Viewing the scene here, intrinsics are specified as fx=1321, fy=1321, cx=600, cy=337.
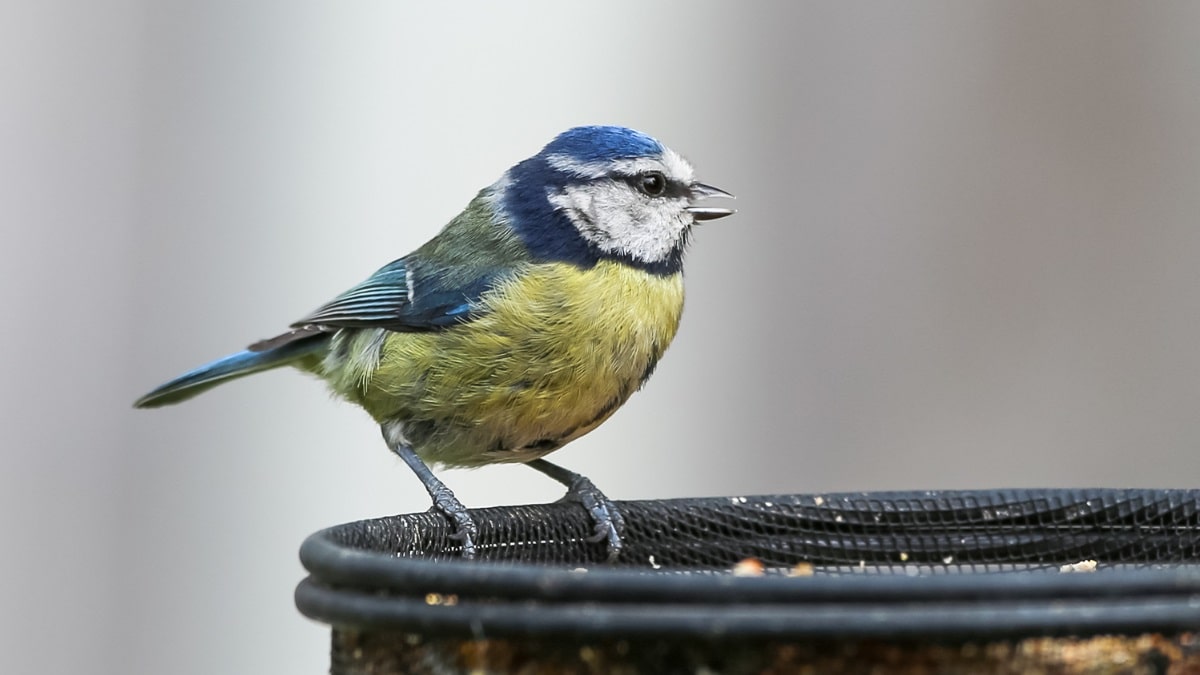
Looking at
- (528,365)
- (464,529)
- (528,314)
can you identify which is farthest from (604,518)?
(528,314)

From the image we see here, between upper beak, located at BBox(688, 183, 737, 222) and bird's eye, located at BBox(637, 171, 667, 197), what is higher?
bird's eye, located at BBox(637, 171, 667, 197)

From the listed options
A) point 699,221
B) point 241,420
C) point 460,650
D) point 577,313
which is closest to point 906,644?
point 460,650

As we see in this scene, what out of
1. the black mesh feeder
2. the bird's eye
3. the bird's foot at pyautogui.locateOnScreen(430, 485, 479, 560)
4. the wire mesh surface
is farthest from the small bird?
the black mesh feeder

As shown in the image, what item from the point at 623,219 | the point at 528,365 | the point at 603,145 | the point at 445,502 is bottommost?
the point at 445,502

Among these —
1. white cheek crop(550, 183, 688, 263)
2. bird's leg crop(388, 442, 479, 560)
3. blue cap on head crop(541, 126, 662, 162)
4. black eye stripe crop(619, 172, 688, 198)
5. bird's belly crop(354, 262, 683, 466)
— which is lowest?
bird's leg crop(388, 442, 479, 560)

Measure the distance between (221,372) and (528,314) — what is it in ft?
3.64

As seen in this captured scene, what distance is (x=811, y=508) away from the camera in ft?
6.86

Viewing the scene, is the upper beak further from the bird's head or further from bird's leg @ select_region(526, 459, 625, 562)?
bird's leg @ select_region(526, 459, 625, 562)

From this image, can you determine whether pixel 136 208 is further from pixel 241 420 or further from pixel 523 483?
pixel 523 483

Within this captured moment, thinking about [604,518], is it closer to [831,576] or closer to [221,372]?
[831,576]

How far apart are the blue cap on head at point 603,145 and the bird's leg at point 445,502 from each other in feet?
2.52

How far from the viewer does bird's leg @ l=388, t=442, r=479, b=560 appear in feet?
6.57

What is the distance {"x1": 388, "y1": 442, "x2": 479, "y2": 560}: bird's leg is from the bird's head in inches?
20.7

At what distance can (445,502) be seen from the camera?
97.3 inches
